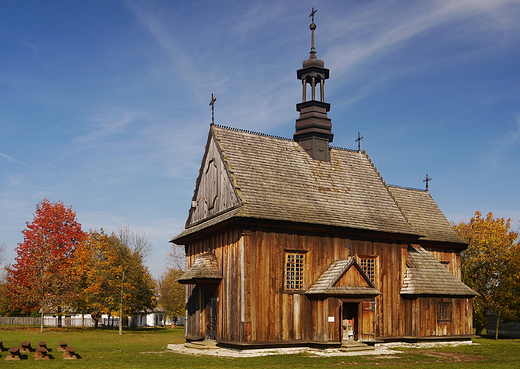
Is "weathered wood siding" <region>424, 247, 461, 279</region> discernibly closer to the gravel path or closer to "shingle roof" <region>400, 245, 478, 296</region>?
"shingle roof" <region>400, 245, 478, 296</region>

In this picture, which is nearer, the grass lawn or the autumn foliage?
the grass lawn

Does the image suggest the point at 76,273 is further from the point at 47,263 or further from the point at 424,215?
the point at 424,215

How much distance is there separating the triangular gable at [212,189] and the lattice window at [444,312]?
1266 centimetres

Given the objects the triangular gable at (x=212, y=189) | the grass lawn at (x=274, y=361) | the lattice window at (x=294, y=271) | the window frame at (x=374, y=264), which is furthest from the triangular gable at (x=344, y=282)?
the triangular gable at (x=212, y=189)

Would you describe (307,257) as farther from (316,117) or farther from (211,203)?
(316,117)

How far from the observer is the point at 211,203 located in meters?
25.8

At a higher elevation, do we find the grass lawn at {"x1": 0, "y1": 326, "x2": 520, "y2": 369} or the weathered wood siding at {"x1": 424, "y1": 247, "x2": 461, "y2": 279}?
the weathered wood siding at {"x1": 424, "y1": 247, "x2": 461, "y2": 279}

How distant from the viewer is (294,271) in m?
22.8

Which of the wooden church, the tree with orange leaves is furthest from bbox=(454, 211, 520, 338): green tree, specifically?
the tree with orange leaves

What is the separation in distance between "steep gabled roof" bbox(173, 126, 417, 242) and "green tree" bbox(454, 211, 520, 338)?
518 inches

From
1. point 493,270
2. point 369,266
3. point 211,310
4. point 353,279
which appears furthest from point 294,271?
point 493,270

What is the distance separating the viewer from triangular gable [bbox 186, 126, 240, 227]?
78.5 feet

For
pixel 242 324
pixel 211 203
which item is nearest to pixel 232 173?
pixel 211 203

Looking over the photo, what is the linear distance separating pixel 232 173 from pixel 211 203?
9.38ft
